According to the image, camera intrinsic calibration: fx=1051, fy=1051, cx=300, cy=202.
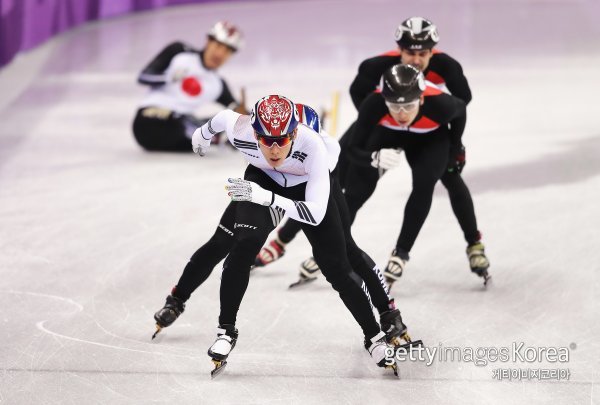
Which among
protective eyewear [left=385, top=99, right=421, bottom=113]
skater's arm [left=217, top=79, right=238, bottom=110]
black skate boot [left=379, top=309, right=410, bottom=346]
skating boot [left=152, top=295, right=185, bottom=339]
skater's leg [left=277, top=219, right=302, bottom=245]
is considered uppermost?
protective eyewear [left=385, top=99, right=421, bottom=113]

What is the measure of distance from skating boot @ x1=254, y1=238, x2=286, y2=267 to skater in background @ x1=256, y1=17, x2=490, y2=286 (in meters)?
0.27

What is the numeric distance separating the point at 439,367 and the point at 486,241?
1.98 metres

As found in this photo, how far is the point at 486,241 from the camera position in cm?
698

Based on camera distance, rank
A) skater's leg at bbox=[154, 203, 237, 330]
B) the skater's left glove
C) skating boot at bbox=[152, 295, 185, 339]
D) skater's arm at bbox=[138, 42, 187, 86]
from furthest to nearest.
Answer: skater's arm at bbox=[138, 42, 187, 86] → skating boot at bbox=[152, 295, 185, 339] → skater's leg at bbox=[154, 203, 237, 330] → the skater's left glove

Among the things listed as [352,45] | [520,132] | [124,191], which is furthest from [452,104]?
[352,45]

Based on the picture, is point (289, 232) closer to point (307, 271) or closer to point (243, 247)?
point (307, 271)

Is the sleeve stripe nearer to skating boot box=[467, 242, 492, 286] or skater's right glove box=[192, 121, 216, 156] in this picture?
skater's right glove box=[192, 121, 216, 156]

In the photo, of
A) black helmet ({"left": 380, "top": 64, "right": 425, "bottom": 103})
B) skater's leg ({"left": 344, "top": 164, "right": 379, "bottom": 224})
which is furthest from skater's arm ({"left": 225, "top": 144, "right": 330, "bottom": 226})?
skater's leg ({"left": 344, "top": 164, "right": 379, "bottom": 224})

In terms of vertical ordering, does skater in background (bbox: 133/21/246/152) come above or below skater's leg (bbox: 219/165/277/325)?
below

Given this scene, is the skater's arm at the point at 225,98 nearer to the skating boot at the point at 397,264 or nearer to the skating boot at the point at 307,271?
the skating boot at the point at 307,271

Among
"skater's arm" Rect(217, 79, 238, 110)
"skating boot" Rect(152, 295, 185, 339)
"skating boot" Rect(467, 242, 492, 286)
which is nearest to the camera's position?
"skating boot" Rect(152, 295, 185, 339)

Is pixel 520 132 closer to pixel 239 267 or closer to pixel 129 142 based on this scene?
pixel 129 142

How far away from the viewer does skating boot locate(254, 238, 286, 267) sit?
650 centimetres

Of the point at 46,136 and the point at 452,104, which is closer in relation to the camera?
the point at 452,104
